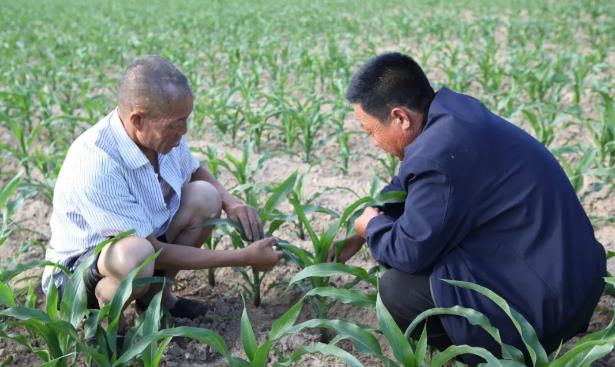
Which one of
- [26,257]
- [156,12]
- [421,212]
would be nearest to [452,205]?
[421,212]

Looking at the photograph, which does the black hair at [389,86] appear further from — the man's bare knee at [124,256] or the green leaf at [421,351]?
the man's bare knee at [124,256]

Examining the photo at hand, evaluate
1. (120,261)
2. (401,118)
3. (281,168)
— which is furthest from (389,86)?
(281,168)

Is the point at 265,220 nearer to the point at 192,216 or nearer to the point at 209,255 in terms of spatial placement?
the point at 192,216

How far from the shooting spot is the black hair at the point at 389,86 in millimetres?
2209

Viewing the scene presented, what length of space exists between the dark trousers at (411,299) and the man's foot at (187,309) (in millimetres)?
972

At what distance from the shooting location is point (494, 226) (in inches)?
83.9

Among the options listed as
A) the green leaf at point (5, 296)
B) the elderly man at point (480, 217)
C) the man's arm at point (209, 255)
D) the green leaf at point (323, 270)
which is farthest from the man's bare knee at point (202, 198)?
the elderly man at point (480, 217)

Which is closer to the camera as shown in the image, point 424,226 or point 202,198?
point 424,226

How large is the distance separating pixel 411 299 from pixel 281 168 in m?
2.58

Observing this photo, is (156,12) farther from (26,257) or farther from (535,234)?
(535,234)

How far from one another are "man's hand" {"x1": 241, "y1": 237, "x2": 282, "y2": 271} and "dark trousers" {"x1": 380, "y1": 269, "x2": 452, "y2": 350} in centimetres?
47

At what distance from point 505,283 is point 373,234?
19.4 inches

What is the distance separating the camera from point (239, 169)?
3.58 m

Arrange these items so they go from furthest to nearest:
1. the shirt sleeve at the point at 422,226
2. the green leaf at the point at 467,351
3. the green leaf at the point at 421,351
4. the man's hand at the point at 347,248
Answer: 1. the man's hand at the point at 347,248
2. the shirt sleeve at the point at 422,226
3. the green leaf at the point at 421,351
4. the green leaf at the point at 467,351
